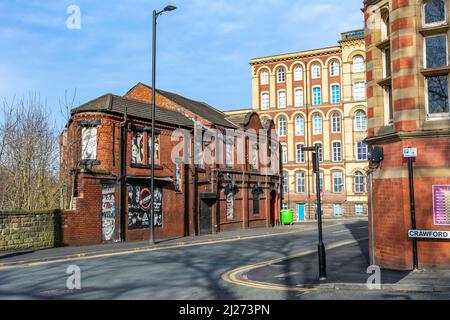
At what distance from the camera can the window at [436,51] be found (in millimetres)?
12672

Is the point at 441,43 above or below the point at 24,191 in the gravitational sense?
above

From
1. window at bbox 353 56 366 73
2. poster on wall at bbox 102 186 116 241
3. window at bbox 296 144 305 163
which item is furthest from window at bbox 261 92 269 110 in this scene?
poster on wall at bbox 102 186 116 241

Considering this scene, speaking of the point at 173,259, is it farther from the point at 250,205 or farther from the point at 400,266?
the point at 250,205

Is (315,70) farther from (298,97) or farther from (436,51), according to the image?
(436,51)

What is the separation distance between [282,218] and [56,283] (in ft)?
108

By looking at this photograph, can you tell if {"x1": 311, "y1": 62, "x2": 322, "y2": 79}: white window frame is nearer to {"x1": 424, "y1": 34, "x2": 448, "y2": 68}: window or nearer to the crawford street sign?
{"x1": 424, "y1": 34, "x2": 448, "y2": 68}: window

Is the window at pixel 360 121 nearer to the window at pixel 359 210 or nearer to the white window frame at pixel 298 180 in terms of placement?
the white window frame at pixel 298 180

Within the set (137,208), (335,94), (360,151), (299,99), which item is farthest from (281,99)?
(137,208)

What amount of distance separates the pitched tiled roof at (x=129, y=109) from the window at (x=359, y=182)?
33.3 m

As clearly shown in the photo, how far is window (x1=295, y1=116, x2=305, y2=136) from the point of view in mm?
62594

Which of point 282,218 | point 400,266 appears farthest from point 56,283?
point 282,218

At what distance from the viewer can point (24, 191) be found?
22.6 metres

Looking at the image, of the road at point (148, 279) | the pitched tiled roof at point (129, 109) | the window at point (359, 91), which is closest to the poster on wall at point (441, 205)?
the road at point (148, 279)

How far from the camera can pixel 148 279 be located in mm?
11898
